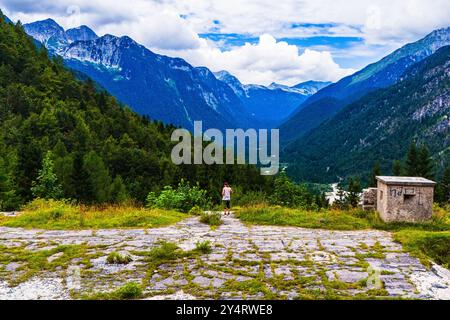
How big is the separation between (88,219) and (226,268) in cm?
756

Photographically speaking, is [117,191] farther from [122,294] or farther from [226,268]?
[122,294]

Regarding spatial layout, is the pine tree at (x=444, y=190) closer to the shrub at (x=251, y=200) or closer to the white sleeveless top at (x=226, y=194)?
the shrub at (x=251, y=200)

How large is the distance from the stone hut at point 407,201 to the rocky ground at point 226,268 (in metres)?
1.43

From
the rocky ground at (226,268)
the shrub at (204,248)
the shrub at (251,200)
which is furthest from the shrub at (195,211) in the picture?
the shrub at (204,248)

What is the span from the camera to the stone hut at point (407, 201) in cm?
1538

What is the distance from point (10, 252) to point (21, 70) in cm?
9864

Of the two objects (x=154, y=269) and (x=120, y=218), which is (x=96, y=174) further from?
(x=154, y=269)

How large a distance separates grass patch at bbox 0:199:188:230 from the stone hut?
7437 mm

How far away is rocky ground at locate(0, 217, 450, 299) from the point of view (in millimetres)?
9070

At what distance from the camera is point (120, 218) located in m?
16.5

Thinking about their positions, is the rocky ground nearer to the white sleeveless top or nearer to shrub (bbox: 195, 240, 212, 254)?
shrub (bbox: 195, 240, 212, 254)
